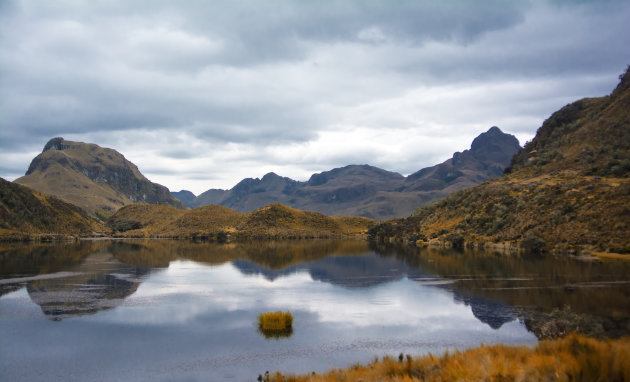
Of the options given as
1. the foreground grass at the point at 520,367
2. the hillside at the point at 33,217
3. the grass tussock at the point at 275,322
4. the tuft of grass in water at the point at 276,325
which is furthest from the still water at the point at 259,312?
the hillside at the point at 33,217

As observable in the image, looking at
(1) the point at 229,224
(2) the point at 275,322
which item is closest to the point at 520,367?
(2) the point at 275,322

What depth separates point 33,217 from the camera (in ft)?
342

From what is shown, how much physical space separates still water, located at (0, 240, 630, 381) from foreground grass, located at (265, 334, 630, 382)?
4041 mm

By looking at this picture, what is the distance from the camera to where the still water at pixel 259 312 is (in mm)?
16031

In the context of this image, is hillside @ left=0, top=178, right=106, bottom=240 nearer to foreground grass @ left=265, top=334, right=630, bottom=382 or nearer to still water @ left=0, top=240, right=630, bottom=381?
still water @ left=0, top=240, right=630, bottom=381

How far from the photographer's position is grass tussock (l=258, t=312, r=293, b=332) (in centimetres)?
2083

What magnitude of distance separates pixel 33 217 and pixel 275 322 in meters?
106

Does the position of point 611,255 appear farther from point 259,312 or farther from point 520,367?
point 520,367

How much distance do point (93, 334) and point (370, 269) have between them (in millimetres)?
32024

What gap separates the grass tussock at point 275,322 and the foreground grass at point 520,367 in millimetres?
8125

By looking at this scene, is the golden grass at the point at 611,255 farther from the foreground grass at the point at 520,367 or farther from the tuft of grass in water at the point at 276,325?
the foreground grass at the point at 520,367

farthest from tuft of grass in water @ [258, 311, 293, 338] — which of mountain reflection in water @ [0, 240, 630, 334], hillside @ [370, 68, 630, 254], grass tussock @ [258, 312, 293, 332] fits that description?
hillside @ [370, 68, 630, 254]

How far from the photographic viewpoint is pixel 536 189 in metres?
71.0

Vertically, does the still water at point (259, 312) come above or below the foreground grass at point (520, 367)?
below
